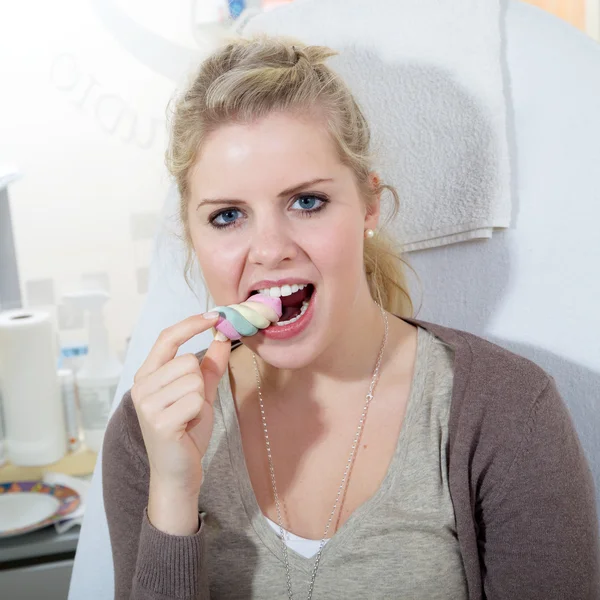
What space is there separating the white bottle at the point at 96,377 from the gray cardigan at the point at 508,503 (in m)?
0.69

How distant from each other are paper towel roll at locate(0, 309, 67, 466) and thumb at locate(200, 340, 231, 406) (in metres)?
0.70

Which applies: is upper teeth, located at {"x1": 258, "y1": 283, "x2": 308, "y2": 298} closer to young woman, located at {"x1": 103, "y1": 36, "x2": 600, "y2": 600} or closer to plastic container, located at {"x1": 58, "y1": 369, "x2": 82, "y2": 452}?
young woman, located at {"x1": 103, "y1": 36, "x2": 600, "y2": 600}

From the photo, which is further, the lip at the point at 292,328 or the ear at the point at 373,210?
the ear at the point at 373,210

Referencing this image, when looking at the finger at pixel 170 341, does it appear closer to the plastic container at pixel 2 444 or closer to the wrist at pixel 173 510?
the wrist at pixel 173 510

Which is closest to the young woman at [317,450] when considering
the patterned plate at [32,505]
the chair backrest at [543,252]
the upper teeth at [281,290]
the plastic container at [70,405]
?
the upper teeth at [281,290]

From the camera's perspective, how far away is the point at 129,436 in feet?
2.82

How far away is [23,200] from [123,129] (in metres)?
0.26

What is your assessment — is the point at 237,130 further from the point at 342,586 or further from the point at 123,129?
the point at 123,129

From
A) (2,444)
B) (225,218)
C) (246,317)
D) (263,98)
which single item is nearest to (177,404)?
(246,317)

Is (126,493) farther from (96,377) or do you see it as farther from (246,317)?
(96,377)

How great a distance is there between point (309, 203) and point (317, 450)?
33 centimetres

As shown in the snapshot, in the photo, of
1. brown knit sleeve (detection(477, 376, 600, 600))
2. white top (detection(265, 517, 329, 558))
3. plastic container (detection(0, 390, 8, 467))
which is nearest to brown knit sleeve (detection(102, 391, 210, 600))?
white top (detection(265, 517, 329, 558))

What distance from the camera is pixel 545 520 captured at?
0.72 m

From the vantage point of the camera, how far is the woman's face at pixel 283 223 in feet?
2.40
